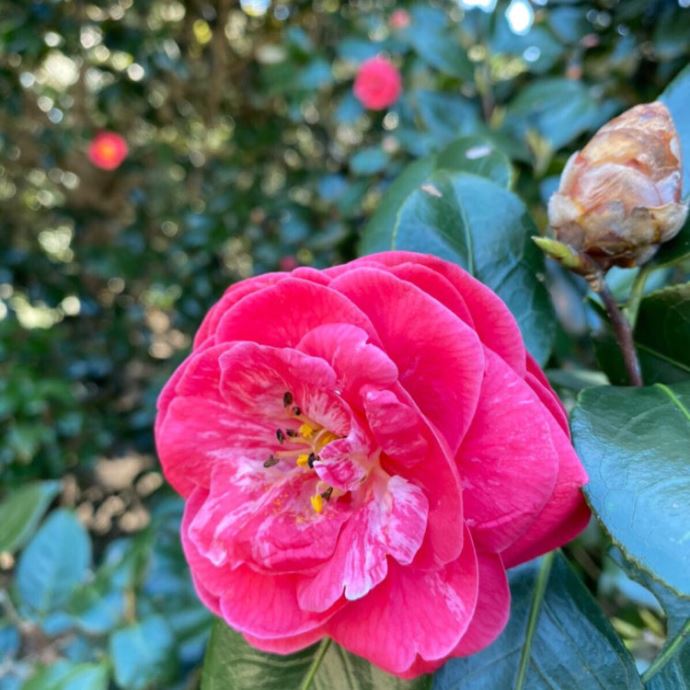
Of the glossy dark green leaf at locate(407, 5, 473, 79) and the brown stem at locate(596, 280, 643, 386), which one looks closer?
the brown stem at locate(596, 280, 643, 386)

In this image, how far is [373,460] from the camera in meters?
0.41

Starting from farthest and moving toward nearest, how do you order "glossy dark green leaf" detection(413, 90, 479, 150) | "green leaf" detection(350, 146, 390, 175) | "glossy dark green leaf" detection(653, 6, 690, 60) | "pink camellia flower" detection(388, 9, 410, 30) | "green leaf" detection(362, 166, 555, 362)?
"pink camellia flower" detection(388, 9, 410, 30)
"green leaf" detection(350, 146, 390, 175)
"glossy dark green leaf" detection(413, 90, 479, 150)
"glossy dark green leaf" detection(653, 6, 690, 60)
"green leaf" detection(362, 166, 555, 362)

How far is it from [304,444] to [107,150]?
6.70ft

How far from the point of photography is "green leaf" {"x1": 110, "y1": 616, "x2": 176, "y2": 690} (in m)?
0.95

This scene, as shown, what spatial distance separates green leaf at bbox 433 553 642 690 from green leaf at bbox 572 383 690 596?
140 mm

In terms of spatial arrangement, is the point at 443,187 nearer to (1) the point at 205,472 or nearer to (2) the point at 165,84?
(1) the point at 205,472

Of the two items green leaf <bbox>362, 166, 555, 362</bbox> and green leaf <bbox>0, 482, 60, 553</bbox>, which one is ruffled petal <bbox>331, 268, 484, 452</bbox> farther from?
green leaf <bbox>0, 482, 60, 553</bbox>

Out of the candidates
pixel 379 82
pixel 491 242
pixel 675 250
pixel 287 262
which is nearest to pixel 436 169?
pixel 491 242

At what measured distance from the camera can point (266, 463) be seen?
1.46ft

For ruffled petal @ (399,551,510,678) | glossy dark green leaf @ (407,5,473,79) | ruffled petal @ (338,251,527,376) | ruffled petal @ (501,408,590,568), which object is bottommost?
ruffled petal @ (399,551,510,678)

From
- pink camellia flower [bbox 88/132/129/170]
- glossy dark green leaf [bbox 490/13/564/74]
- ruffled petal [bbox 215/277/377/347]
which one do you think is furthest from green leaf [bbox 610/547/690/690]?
pink camellia flower [bbox 88/132/129/170]

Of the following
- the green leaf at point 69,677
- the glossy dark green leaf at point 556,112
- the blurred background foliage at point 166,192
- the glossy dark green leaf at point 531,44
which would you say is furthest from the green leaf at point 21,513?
the glossy dark green leaf at point 531,44

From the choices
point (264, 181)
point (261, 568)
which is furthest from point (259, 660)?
point (264, 181)

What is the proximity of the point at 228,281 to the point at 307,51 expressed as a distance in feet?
2.41
